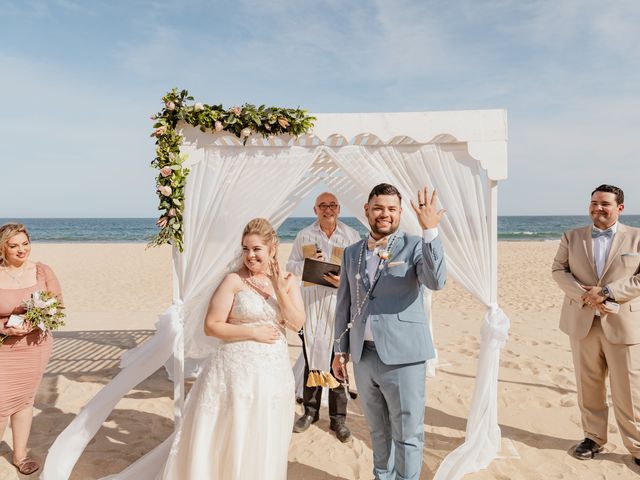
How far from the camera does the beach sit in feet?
12.0

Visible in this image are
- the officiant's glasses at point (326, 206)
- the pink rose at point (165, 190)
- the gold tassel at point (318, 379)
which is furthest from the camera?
the officiant's glasses at point (326, 206)

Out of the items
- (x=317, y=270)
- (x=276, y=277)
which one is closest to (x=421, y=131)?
(x=317, y=270)

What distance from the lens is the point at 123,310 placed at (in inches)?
414

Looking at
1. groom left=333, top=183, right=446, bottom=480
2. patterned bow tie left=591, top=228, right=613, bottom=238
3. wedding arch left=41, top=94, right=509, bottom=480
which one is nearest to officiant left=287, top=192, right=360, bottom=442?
wedding arch left=41, top=94, right=509, bottom=480

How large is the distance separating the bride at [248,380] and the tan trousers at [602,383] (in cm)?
249

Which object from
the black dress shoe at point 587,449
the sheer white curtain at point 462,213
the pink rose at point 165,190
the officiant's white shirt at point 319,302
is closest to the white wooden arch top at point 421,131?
the sheer white curtain at point 462,213

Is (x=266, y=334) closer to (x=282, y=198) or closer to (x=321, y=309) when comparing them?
(x=282, y=198)

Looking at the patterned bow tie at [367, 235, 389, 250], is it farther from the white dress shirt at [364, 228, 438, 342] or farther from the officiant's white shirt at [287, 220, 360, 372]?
the officiant's white shirt at [287, 220, 360, 372]

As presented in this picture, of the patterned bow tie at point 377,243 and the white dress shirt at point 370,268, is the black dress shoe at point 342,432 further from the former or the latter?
the patterned bow tie at point 377,243

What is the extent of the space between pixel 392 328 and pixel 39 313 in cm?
264

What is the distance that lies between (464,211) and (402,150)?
0.77m

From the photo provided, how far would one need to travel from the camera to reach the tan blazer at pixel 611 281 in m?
3.40

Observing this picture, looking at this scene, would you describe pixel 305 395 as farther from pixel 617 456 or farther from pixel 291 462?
pixel 617 456

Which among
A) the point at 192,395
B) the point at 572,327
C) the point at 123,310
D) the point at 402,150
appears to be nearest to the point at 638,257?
the point at 572,327
